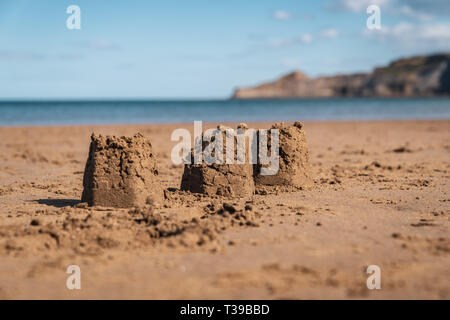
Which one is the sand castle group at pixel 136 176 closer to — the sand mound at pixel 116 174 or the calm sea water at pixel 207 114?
the sand mound at pixel 116 174

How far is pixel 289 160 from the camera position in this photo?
587cm

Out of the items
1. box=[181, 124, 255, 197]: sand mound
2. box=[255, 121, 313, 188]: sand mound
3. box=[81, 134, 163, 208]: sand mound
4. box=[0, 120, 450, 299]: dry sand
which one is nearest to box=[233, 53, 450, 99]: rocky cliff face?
box=[0, 120, 450, 299]: dry sand

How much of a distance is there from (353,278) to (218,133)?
260cm

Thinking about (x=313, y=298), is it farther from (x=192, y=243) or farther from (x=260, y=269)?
(x=192, y=243)

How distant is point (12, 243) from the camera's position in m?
3.81

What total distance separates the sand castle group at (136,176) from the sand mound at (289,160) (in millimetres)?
354

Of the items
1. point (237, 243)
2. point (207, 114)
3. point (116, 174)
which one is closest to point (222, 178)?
point (116, 174)

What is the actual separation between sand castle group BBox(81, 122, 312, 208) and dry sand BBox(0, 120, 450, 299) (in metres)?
0.15

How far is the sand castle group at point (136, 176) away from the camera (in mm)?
4926

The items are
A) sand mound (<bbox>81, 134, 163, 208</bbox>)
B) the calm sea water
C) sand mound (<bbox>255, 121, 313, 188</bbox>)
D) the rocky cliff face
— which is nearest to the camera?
sand mound (<bbox>81, 134, 163, 208</bbox>)

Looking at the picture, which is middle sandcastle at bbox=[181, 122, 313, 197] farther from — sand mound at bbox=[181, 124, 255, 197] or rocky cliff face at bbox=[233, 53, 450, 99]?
rocky cliff face at bbox=[233, 53, 450, 99]

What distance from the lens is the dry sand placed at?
120 inches

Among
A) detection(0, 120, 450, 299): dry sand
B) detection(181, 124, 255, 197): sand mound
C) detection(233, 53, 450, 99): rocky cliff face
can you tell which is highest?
detection(233, 53, 450, 99): rocky cliff face

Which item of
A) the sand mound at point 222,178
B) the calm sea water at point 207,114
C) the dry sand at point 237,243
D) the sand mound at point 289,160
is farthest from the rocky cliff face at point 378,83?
the sand mound at point 222,178
